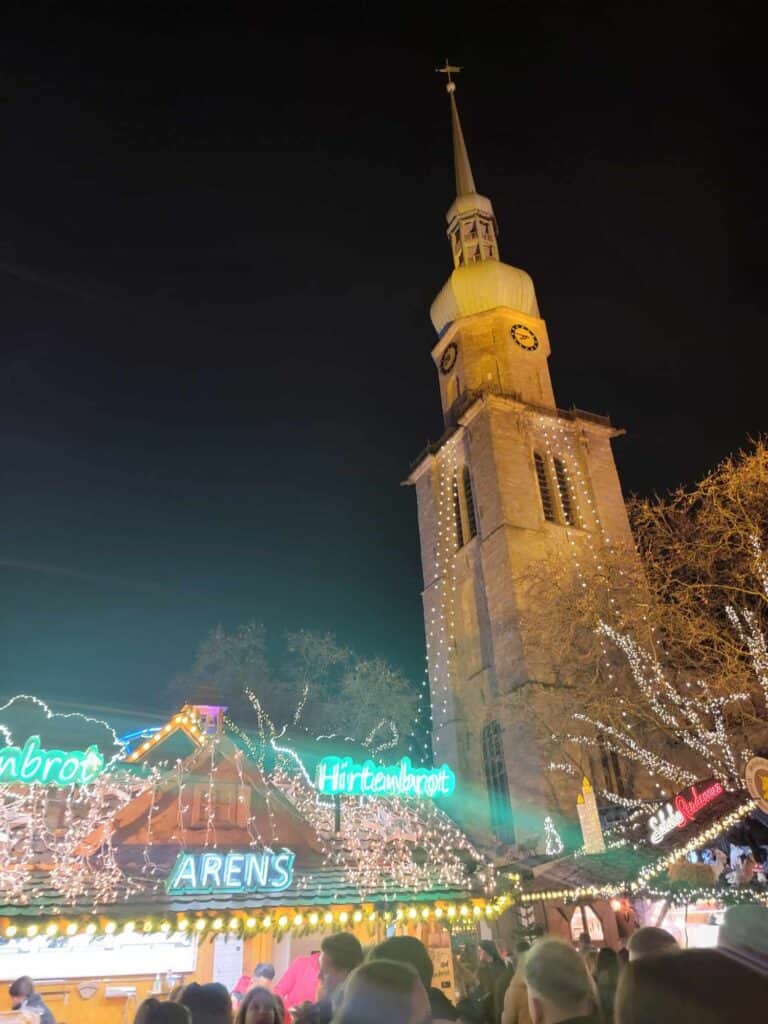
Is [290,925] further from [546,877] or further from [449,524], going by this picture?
[449,524]

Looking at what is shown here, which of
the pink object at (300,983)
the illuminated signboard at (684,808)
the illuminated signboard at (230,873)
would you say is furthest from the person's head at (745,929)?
the illuminated signboard at (230,873)

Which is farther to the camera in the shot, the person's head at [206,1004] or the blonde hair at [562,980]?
the person's head at [206,1004]

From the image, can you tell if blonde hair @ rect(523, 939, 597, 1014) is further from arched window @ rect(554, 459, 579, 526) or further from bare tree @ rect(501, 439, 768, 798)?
arched window @ rect(554, 459, 579, 526)

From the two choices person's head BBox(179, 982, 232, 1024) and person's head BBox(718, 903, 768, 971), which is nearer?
person's head BBox(718, 903, 768, 971)

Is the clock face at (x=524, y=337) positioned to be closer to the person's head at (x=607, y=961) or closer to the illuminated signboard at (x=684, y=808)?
the illuminated signboard at (x=684, y=808)

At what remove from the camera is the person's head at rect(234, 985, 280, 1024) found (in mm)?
4539

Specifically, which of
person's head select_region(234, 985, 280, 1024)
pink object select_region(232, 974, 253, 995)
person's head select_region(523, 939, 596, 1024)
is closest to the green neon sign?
pink object select_region(232, 974, 253, 995)

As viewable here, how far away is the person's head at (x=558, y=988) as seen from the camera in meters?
3.04

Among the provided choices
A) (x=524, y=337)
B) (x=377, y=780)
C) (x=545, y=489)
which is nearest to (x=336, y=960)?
(x=377, y=780)

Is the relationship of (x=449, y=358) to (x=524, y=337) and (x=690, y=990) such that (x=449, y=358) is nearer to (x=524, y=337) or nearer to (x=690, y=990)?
(x=524, y=337)

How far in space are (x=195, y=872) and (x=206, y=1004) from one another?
768cm

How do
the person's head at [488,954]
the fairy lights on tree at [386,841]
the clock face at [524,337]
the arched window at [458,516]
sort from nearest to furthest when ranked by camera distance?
the person's head at [488,954] → the fairy lights on tree at [386,841] → the arched window at [458,516] → the clock face at [524,337]

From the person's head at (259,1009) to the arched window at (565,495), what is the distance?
1055 inches

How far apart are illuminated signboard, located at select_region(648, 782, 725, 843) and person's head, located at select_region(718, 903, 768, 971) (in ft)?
28.4
